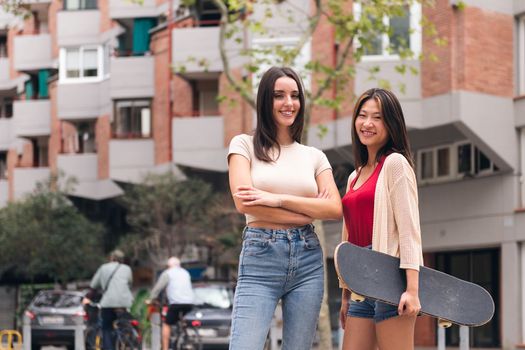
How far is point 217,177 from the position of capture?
1903 inches

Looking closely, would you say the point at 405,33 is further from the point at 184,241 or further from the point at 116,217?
the point at 116,217

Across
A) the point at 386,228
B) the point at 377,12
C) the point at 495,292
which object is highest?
the point at 377,12

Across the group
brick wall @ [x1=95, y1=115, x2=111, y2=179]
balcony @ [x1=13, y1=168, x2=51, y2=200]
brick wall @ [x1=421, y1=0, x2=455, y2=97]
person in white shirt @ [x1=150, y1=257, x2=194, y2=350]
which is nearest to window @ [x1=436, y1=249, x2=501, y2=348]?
brick wall @ [x1=421, y1=0, x2=455, y2=97]

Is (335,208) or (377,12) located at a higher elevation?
(377,12)

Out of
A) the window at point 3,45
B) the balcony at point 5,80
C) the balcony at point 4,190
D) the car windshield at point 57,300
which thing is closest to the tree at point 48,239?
the balcony at point 4,190

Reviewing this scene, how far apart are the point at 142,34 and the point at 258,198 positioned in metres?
46.4

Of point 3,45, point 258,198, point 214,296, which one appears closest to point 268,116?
point 258,198

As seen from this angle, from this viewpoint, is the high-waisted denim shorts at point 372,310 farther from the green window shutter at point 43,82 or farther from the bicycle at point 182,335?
the green window shutter at point 43,82

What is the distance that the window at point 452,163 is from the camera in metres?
36.4

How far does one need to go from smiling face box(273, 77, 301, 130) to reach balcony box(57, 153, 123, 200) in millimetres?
47005

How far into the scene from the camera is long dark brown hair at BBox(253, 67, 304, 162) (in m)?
6.99

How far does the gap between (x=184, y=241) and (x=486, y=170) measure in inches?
457

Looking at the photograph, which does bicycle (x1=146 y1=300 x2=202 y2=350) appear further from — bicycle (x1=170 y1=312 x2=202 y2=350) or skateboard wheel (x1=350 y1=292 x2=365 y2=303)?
skateboard wheel (x1=350 y1=292 x2=365 y2=303)

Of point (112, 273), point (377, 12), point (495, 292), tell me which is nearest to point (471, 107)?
point (495, 292)
